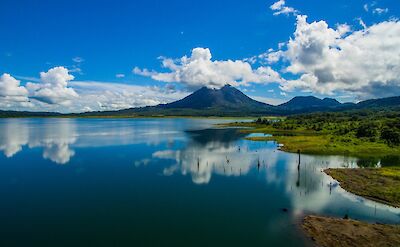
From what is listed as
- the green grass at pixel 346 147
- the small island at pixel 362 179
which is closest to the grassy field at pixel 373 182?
the small island at pixel 362 179

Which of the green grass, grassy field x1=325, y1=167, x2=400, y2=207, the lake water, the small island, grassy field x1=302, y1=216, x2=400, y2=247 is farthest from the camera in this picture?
the green grass

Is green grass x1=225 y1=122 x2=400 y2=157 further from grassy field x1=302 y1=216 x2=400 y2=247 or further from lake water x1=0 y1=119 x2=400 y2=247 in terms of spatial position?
grassy field x1=302 y1=216 x2=400 y2=247

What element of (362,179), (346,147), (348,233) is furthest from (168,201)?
(346,147)

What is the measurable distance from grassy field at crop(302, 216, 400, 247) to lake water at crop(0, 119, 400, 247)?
201 cm

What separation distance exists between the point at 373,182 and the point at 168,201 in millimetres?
42841

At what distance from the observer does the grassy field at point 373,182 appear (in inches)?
2056

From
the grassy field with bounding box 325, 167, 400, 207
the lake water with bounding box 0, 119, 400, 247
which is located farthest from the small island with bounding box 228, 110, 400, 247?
the lake water with bounding box 0, 119, 400, 247

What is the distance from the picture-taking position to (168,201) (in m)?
50.8

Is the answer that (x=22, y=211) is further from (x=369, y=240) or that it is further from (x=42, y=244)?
(x=369, y=240)

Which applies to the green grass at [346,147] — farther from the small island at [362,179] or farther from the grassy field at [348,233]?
the grassy field at [348,233]

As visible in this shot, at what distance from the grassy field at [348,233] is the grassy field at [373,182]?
42.4 ft

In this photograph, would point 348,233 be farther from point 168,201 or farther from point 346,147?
point 346,147

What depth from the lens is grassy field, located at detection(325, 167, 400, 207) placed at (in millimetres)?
52219

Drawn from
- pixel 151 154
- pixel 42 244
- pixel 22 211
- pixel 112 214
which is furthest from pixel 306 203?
pixel 151 154
